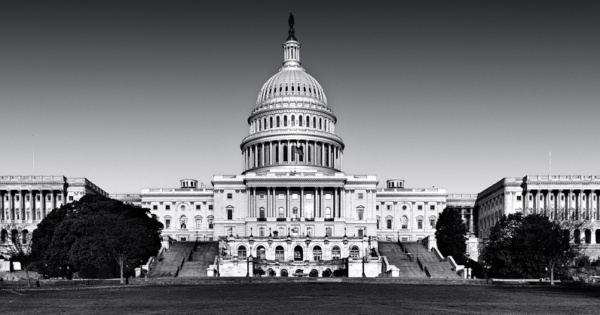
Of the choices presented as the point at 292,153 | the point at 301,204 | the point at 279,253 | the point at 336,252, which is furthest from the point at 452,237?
the point at 292,153

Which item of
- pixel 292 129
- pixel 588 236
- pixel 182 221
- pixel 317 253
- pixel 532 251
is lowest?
pixel 317 253

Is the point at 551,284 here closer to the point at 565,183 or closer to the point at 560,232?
the point at 560,232

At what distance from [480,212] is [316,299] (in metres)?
126

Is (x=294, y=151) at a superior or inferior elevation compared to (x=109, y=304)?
superior

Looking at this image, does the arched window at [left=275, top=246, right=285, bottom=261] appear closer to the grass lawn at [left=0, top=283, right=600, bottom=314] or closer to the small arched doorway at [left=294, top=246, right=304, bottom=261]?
the small arched doorway at [left=294, top=246, right=304, bottom=261]

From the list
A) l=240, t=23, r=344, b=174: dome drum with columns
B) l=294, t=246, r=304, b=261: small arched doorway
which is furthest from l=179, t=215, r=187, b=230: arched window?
l=294, t=246, r=304, b=261: small arched doorway

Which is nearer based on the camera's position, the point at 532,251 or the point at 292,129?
the point at 532,251

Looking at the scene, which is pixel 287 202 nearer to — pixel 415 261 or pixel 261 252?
pixel 261 252

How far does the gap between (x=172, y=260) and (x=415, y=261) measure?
33375 mm

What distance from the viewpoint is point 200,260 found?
11556 centimetres

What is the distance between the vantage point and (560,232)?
309 ft

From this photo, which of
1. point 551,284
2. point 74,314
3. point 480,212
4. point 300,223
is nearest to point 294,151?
point 300,223

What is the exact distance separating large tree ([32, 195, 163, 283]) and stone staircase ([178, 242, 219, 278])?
5.49 metres

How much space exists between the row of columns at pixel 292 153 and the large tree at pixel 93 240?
174 feet
